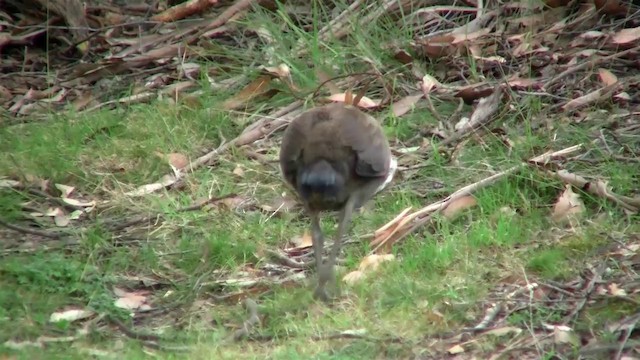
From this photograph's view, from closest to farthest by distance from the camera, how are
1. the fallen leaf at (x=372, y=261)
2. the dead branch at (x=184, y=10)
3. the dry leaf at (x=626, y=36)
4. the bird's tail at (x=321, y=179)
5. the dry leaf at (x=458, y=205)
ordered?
the bird's tail at (x=321, y=179) < the fallen leaf at (x=372, y=261) < the dry leaf at (x=458, y=205) < the dry leaf at (x=626, y=36) < the dead branch at (x=184, y=10)

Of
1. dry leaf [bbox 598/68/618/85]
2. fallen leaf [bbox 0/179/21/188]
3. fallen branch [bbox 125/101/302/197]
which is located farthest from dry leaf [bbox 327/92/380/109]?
fallen leaf [bbox 0/179/21/188]

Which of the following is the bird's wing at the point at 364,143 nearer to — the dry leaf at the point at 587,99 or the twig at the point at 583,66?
the dry leaf at the point at 587,99

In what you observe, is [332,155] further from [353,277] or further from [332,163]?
[353,277]

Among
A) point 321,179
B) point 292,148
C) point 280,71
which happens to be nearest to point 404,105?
A: point 280,71

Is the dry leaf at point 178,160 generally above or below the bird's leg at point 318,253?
below

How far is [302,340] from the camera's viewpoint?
5215mm

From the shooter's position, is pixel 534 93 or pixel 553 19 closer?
pixel 534 93

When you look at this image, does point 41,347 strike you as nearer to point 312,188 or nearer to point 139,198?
point 312,188

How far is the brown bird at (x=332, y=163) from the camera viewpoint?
557 centimetres

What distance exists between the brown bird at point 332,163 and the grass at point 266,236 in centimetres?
34

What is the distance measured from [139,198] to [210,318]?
1643 mm

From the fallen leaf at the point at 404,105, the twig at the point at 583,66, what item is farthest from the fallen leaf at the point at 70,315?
the twig at the point at 583,66

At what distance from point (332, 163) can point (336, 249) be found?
19.1 inches

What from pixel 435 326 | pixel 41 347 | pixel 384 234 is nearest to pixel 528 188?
pixel 384 234
